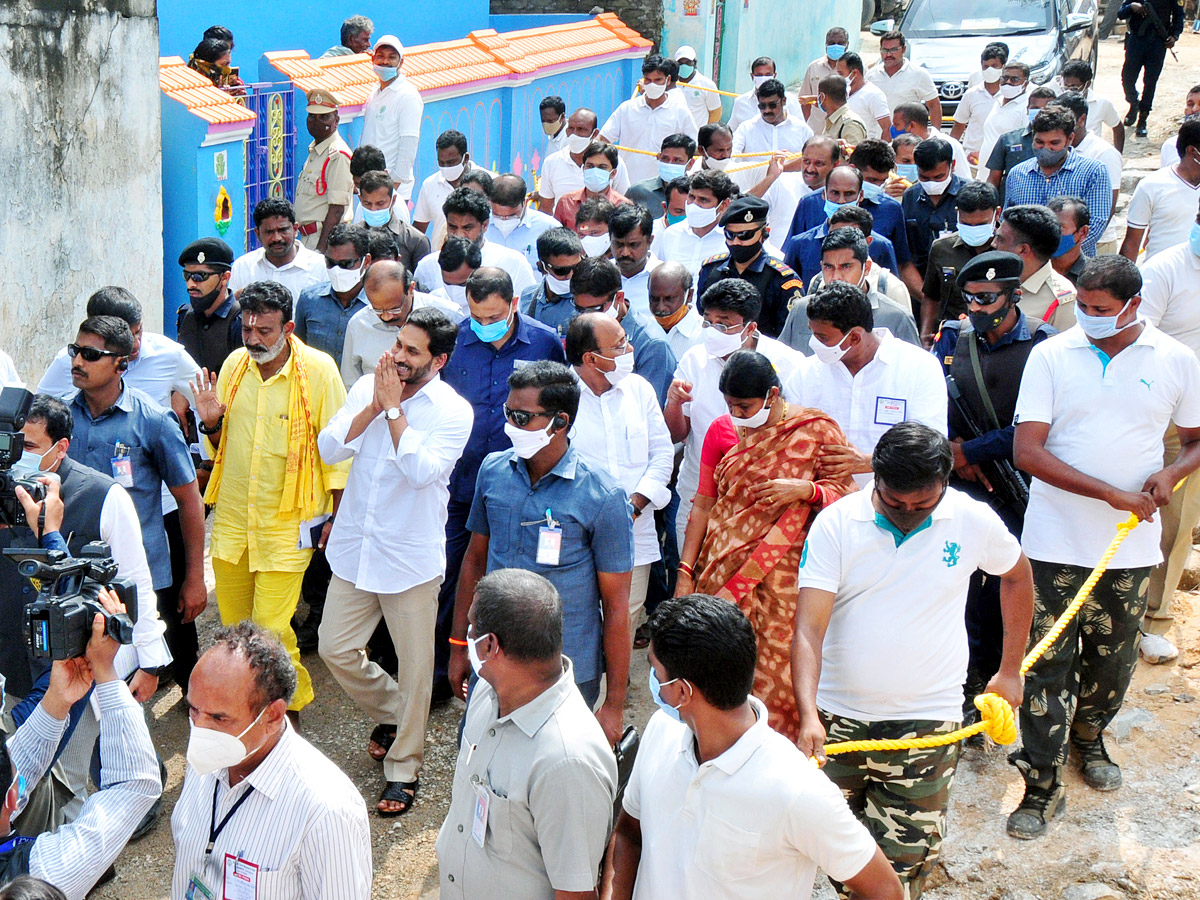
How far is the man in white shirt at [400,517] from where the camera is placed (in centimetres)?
516

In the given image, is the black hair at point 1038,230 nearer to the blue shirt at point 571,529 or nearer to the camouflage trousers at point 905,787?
the blue shirt at point 571,529

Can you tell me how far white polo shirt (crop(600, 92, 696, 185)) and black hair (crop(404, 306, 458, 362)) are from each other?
7498 mm

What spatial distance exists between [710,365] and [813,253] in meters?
1.89

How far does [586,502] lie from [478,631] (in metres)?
1.22

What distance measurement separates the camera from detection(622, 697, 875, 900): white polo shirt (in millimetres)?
3049

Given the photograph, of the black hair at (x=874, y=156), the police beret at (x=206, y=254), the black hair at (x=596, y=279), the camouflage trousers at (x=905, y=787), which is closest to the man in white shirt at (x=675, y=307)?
the black hair at (x=596, y=279)

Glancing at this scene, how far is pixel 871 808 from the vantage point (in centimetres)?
427

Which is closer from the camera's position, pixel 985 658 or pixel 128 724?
pixel 128 724

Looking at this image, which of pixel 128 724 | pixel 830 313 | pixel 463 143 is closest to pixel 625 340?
pixel 830 313

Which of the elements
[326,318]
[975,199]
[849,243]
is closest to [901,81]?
[975,199]

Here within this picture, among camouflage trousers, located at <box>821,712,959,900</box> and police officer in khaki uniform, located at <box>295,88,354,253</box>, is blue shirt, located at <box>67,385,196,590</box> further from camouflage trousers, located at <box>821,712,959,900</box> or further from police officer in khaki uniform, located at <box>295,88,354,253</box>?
police officer in khaki uniform, located at <box>295,88,354,253</box>

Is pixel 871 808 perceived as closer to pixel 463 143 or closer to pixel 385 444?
pixel 385 444

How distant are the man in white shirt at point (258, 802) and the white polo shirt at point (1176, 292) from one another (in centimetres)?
517

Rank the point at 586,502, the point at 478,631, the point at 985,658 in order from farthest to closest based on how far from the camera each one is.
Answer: the point at 985,658
the point at 586,502
the point at 478,631
